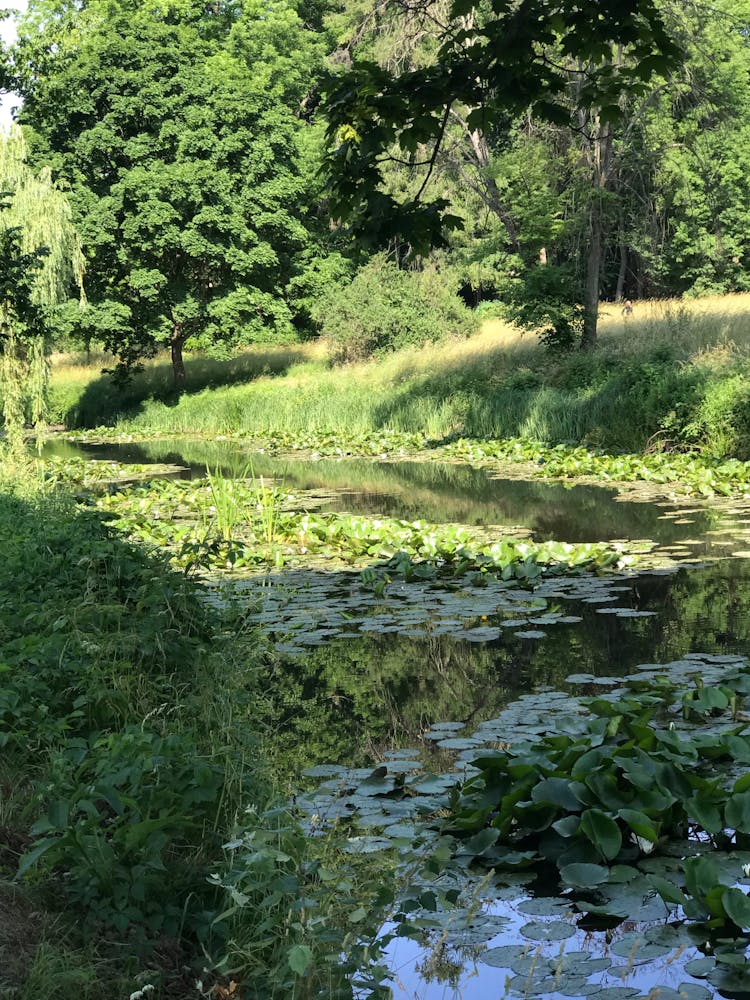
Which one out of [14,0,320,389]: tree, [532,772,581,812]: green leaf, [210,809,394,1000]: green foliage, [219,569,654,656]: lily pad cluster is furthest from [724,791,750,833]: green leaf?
[14,0,320,389]: tree

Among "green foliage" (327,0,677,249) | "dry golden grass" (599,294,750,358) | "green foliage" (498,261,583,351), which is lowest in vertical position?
"dry golden grass" (599,294,750,358)

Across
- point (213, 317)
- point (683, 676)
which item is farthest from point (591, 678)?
point (213, 317)

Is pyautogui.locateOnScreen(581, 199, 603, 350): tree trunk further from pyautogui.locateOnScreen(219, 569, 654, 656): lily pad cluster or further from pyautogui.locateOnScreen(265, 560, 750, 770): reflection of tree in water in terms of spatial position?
Result: pyautogui.locateOnScreen(265, 560, 750, 770): reflection of tree in water

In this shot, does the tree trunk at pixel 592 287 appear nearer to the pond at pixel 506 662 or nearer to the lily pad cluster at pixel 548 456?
the lily pad cluster at pixel 548 456

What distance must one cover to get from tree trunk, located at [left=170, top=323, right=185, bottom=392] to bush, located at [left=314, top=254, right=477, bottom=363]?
4.40 meters

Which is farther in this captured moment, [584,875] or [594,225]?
[594,225]

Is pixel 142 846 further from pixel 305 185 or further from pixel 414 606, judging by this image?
pixel 305 185

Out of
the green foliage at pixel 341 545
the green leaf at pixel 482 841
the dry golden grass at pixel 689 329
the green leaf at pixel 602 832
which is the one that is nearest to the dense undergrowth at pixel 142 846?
the green leaf at pixel 482 841

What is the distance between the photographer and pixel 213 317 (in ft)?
114

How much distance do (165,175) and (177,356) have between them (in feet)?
17.6

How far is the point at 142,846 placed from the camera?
324cm

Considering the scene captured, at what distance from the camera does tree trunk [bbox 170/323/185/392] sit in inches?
1371

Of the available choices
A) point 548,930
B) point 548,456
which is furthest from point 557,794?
point 548,456

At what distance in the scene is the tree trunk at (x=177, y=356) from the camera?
114ft
